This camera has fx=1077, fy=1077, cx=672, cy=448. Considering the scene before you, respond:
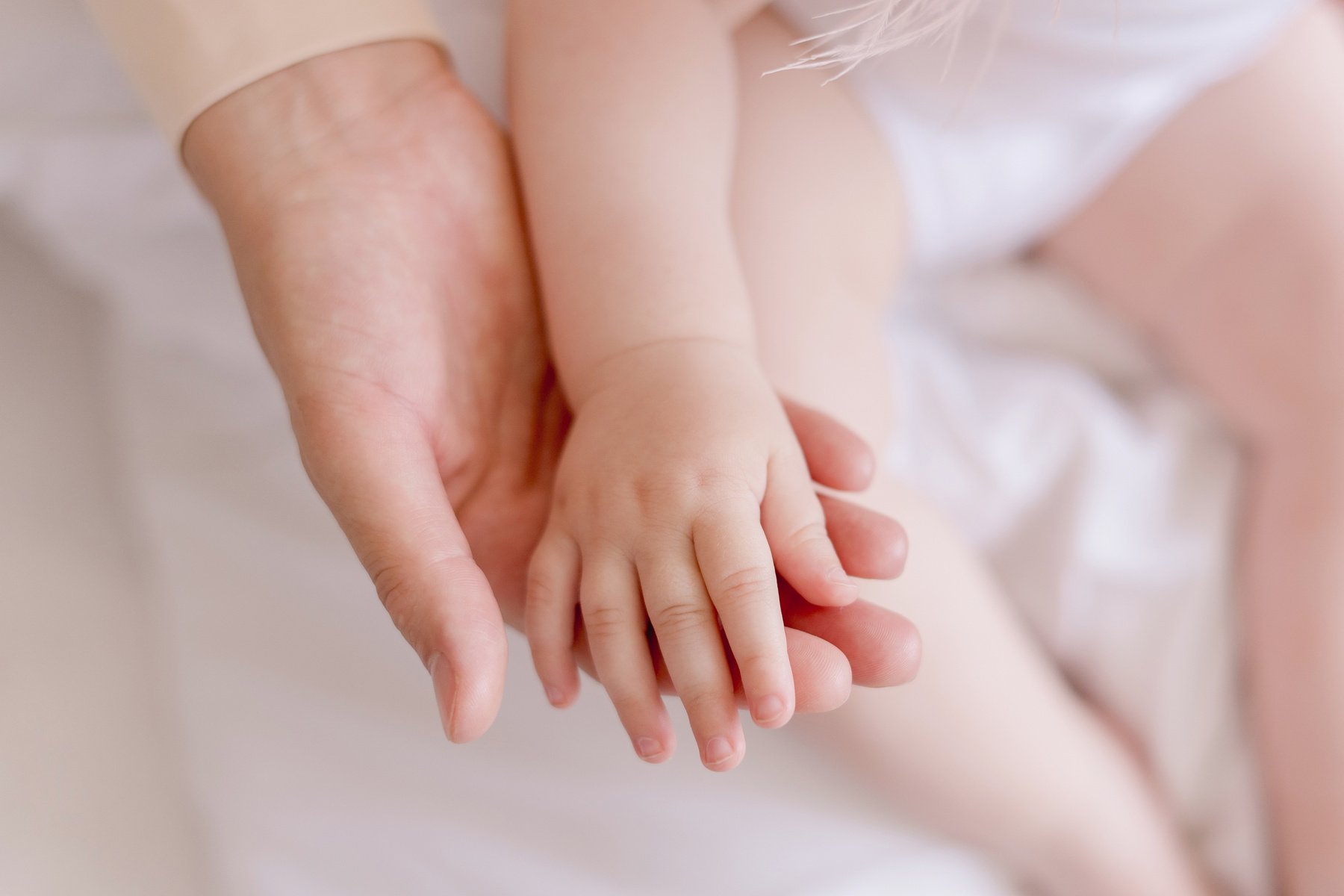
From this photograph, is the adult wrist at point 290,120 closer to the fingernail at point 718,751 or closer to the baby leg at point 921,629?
the baby leg at point 921,629

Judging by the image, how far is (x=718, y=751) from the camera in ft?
1.48

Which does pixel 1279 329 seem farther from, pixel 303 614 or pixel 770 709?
pixel 303 614

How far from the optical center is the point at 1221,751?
754 millimetres

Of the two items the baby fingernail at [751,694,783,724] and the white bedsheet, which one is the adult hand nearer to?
the baby fingernail at [751,694,783,724]

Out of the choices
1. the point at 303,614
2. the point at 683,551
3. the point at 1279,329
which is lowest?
the point at 303,614

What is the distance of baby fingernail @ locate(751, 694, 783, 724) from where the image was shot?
445 millimetres

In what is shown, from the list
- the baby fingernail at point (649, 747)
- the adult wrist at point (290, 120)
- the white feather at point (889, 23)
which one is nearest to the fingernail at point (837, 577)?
the baby fingernail at point (649, 747)

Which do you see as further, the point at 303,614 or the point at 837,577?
the point at 303,614

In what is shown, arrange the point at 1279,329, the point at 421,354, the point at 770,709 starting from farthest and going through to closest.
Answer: the point at 1279,329 < the point at 421,354 < the point at 770,709

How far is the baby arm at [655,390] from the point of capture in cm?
48

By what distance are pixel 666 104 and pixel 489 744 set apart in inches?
16.9

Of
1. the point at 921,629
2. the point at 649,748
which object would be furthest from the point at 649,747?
the point at 921,629

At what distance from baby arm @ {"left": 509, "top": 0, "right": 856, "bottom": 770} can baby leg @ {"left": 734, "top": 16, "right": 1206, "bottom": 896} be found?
0.07 metres

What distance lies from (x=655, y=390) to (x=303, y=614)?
38 centimetres
